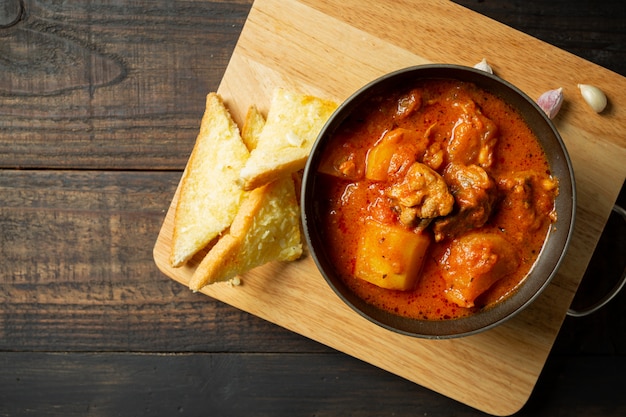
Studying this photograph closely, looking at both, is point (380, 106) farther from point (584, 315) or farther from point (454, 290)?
point (584, 315)

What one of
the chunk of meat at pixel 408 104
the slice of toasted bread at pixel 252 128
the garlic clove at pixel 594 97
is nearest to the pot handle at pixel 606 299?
the garlic clove at pixel 594 97

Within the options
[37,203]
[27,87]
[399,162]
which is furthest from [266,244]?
[27,87]

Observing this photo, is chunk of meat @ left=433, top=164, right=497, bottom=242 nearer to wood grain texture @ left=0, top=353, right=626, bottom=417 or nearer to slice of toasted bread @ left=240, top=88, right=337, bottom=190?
slice of toasted bread @ left=240, top=88, right=337, bottom=190

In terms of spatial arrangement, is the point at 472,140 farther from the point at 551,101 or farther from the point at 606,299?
the point at 606,299

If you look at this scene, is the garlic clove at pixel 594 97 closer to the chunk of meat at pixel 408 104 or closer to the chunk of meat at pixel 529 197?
the chunk of meat at pixel 529 197

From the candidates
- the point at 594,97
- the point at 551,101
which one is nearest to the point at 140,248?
the point at 551,101
